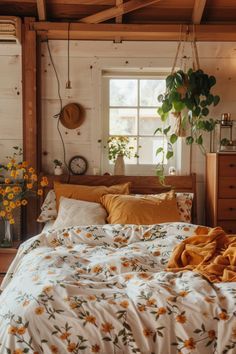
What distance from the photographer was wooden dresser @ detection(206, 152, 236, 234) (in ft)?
9.21

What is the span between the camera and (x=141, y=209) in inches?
105

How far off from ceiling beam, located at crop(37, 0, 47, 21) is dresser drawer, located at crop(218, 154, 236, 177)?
1.88m

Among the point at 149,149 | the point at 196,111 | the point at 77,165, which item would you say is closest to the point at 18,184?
the point at 77,165

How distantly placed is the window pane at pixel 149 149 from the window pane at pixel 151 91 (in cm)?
34

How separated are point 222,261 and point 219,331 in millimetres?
515

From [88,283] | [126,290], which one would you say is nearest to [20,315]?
[88,283]

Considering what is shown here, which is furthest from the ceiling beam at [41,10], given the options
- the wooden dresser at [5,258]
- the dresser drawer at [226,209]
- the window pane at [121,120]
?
the dresser drawer at [226,209]

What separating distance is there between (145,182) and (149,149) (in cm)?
39

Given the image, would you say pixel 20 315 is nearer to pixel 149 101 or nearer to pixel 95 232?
pixel 95 232

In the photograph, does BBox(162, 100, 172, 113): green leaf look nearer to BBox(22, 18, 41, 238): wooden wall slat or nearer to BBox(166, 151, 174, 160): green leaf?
BBox(166, 151, 174, 160): green leaf

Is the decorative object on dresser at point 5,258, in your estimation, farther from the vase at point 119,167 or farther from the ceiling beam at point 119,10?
the ceiling beam at point 119,10

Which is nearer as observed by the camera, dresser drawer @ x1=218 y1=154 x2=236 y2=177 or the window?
dresser drawer @ x1=218 y1=154 x2=236 y2=177

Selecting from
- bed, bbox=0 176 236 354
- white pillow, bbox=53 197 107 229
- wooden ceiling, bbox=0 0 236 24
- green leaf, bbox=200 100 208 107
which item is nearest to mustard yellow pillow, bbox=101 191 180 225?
white pillow, bbox=53 197 107 229

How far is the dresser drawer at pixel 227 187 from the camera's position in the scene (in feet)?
9.21
